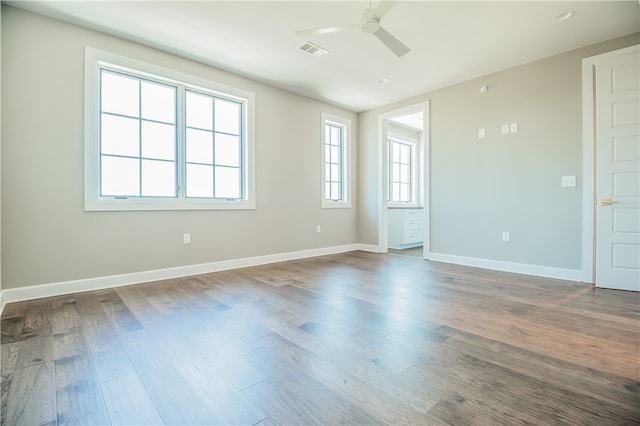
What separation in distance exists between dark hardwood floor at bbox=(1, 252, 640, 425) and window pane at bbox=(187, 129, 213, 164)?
68.5 inches

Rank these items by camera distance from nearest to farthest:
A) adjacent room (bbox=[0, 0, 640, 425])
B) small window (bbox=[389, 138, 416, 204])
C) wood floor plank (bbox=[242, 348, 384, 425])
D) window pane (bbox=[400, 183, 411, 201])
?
wood floor plank (bbox=[242, 348, 384, 425]), adjacent room (bbox=[0, 0, 640, 425]), small window (bbox=[389, 138, 416, 204]), window pane (bbox=[400, 183, 411, 201])

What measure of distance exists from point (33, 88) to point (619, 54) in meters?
5.95

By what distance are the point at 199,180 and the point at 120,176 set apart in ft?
2.89

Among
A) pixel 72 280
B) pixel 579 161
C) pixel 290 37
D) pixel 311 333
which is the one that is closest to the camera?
pixel 311 333

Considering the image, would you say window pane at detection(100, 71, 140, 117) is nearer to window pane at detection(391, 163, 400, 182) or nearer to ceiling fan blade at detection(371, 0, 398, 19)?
ceiling fan blade at detection(371, 0, 398, 19)

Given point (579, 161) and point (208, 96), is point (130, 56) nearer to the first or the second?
point (208, 96)

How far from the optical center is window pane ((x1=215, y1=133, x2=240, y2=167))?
4.05m

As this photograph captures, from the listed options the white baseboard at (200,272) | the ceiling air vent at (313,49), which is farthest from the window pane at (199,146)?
the ceiling air vent at (313,49)

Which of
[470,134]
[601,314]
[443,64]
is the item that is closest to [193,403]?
[601,314]

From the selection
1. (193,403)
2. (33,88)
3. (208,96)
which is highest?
(208,96)

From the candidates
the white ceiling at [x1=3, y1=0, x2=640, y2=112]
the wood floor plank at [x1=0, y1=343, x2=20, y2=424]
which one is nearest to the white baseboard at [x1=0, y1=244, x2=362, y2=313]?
the wood floor plank at [x1=0, y1=343, x2=20, y2=424]

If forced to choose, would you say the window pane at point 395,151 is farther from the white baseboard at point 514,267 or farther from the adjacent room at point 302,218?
the white baseboard at point 514,267

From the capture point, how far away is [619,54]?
10.2ft

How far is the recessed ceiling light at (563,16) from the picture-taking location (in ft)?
9.03
